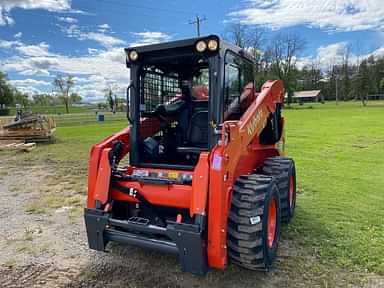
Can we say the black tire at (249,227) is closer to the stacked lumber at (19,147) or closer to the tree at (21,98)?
the stacked lumber at (19,147)

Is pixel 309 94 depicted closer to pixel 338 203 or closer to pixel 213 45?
pixel 338 203

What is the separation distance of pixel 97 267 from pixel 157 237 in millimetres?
862

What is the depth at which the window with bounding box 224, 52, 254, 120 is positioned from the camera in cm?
372

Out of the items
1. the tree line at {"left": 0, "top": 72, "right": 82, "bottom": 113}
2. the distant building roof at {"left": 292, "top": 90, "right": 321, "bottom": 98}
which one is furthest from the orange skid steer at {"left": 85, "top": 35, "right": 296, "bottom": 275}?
the distant building roof at {"left": 292, "top": 90, "right": 321, "bottom": 98}

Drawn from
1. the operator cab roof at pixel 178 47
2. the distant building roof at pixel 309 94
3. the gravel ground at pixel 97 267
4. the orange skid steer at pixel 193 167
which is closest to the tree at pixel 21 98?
the distant building roof at pixel 309 94

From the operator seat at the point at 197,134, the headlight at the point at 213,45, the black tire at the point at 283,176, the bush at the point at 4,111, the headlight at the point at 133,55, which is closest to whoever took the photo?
the headlight at the point at 213,45

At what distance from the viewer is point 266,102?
4.38 metres

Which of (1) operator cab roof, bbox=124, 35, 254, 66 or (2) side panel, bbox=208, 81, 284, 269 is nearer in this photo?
(2) side panel, bbox=208, 81, 284, 269

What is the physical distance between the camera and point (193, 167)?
3.68m

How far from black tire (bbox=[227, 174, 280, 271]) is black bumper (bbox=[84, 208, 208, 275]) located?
0.32 meters

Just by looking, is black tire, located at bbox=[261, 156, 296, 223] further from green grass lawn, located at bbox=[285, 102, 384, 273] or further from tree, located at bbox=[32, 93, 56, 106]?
tree, located at bbox=[32, 93, 56, 106]

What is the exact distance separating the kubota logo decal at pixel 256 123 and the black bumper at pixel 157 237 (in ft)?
4.36

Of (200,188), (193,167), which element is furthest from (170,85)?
(200,188)

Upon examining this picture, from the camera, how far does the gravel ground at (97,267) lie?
3.35 m
